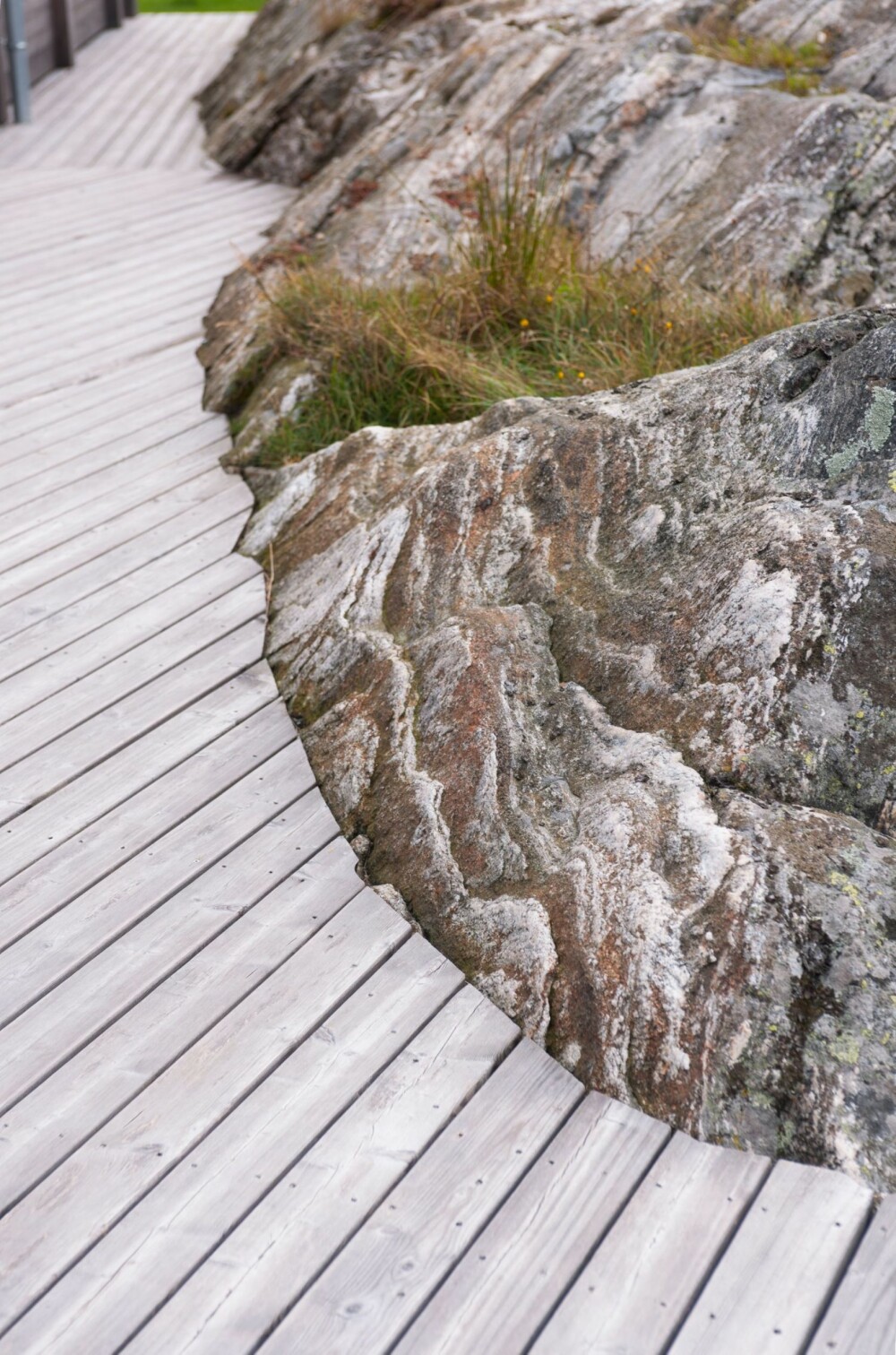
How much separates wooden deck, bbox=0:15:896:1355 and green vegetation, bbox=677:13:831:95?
3.57 m

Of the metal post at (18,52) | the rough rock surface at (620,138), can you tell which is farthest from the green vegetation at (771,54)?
the metal post at (18,52)

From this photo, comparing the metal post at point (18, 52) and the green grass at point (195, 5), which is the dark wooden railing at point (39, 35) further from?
the green grass at point (195, 5)

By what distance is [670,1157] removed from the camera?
1924 millimetres

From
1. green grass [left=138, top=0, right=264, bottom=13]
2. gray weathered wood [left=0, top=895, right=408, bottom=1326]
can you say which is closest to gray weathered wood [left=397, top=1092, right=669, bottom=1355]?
gray weathered wood [left=0, top=895, right=408, bottom=1326]

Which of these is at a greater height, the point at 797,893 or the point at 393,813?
the point at 797,893

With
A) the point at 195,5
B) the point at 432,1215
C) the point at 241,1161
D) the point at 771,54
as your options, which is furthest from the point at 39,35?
the point at 432,1215

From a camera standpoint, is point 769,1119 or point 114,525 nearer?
point 769,1119

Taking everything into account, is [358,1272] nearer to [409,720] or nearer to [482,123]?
[409,720]

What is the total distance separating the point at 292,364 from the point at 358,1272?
3313 mm

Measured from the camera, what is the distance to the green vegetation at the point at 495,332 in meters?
3.93

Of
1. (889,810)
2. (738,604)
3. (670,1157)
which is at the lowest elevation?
(670,1157)

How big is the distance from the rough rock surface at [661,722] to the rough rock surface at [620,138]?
183 centimetres

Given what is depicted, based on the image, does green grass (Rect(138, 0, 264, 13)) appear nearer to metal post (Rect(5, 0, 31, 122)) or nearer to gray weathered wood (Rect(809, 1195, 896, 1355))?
metal post (Rect(5, 0, 31, 122))

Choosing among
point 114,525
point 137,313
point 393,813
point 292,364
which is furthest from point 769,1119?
point 137,313
